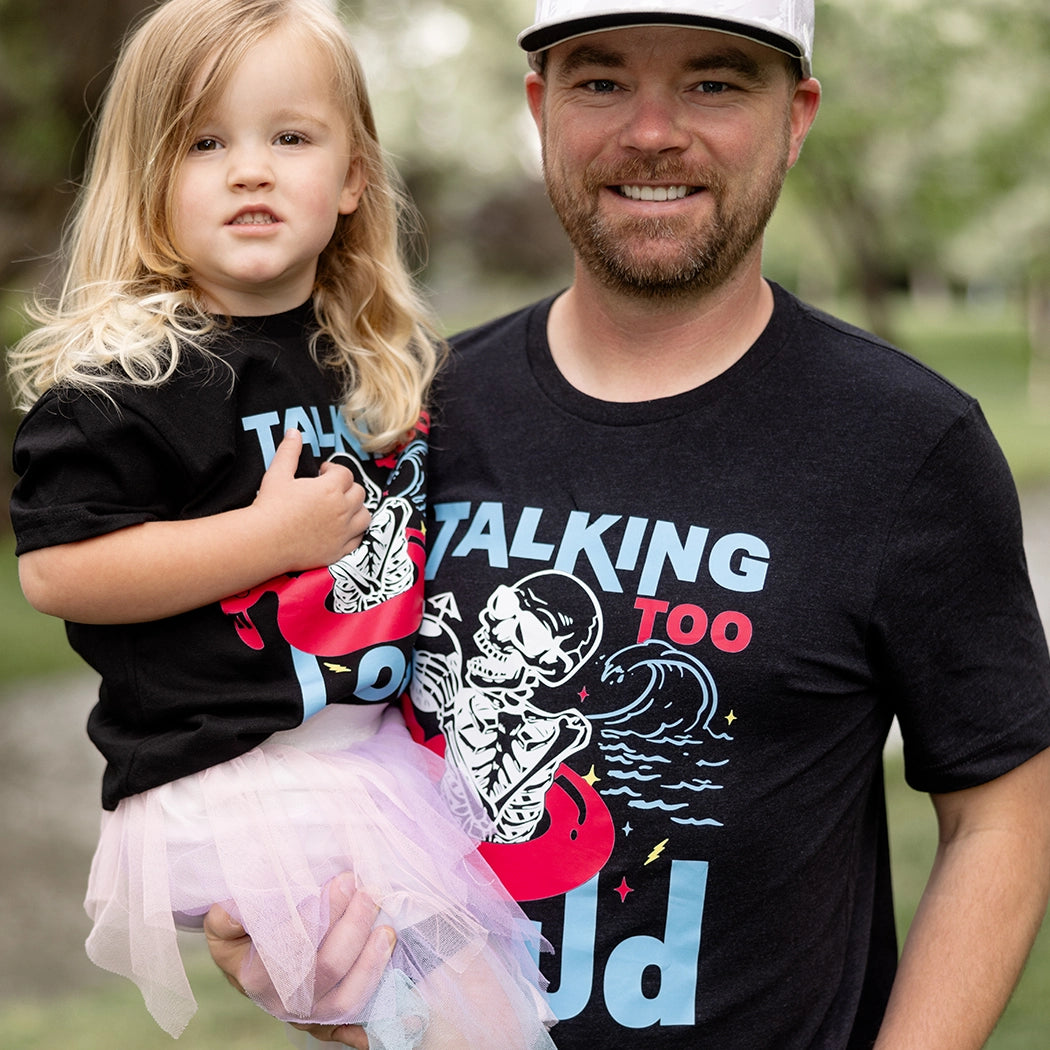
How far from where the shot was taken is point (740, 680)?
207 cm

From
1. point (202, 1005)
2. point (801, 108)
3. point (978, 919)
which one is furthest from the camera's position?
point (202, 1005)

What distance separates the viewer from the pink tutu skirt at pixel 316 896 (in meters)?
2.03

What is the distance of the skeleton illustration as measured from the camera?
2162 millimetres

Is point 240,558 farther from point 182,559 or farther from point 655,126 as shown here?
point 655,126

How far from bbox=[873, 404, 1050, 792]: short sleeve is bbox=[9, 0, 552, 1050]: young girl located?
77 centimetres

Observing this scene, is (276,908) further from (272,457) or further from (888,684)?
(888,684)

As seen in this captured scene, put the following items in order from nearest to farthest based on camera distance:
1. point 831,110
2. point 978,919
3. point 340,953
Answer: point 340,953 → point 978,919 → point 831,110

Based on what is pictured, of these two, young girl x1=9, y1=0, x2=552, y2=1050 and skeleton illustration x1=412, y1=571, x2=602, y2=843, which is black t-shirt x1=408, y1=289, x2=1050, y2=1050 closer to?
skeleton illustration x1=412, y1=571, x2=602, y2=843

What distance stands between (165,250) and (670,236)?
0.91 meters

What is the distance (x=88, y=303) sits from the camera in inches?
88.9

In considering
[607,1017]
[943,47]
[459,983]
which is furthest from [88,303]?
[943,47]

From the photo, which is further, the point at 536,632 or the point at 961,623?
the point at 536,632

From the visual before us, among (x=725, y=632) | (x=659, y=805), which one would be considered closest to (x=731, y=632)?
(x=725, y=632)

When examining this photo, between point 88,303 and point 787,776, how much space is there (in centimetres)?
148
